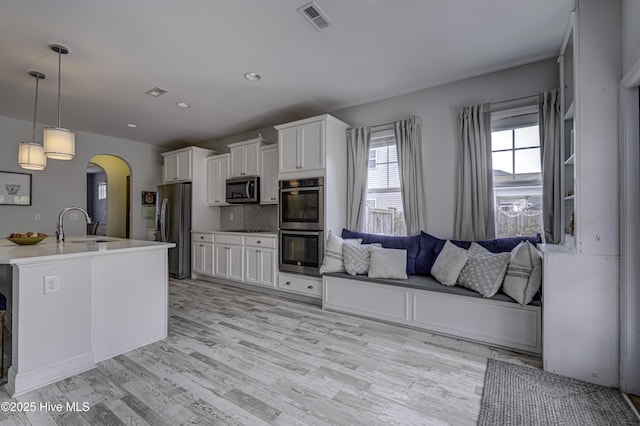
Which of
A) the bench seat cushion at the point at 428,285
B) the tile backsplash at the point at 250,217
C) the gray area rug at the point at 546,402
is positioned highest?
the tile backsplash at the point at 250,217

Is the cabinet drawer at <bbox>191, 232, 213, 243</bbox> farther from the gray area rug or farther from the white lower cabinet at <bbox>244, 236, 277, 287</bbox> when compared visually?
the gray area rug

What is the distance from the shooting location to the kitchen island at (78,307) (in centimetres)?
192

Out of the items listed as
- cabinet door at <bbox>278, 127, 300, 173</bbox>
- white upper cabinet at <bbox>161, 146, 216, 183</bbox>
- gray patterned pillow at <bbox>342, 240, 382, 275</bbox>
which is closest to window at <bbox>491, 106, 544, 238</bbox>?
gray patterned pillow at <bbox>342, 240, 382, 275</bbox>

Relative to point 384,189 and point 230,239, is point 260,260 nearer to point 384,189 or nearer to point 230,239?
point 230,239

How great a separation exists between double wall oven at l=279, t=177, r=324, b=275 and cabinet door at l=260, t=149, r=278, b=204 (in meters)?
0.45

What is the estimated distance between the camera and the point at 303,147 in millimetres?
3848

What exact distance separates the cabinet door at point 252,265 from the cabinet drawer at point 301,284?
0.44 metres

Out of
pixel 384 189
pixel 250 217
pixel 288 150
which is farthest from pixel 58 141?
pixel 384 189

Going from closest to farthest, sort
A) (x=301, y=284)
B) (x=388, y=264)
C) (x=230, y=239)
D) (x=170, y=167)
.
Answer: (x=388, y=264) < (x=301, y=284) < (x=230, y=239) < (x=170, y=167)

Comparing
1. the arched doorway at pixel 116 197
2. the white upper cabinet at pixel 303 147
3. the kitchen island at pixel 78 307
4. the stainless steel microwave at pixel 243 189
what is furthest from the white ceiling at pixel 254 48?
the arched doorway at pixel 116 197

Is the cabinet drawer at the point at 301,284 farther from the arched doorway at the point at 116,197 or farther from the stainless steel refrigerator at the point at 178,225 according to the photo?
the arched doorway at the point at 116,197

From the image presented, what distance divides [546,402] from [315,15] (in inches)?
121

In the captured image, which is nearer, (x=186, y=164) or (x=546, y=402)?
(x=546, y=402)

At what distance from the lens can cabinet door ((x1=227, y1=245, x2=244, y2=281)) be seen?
14.7 ft
